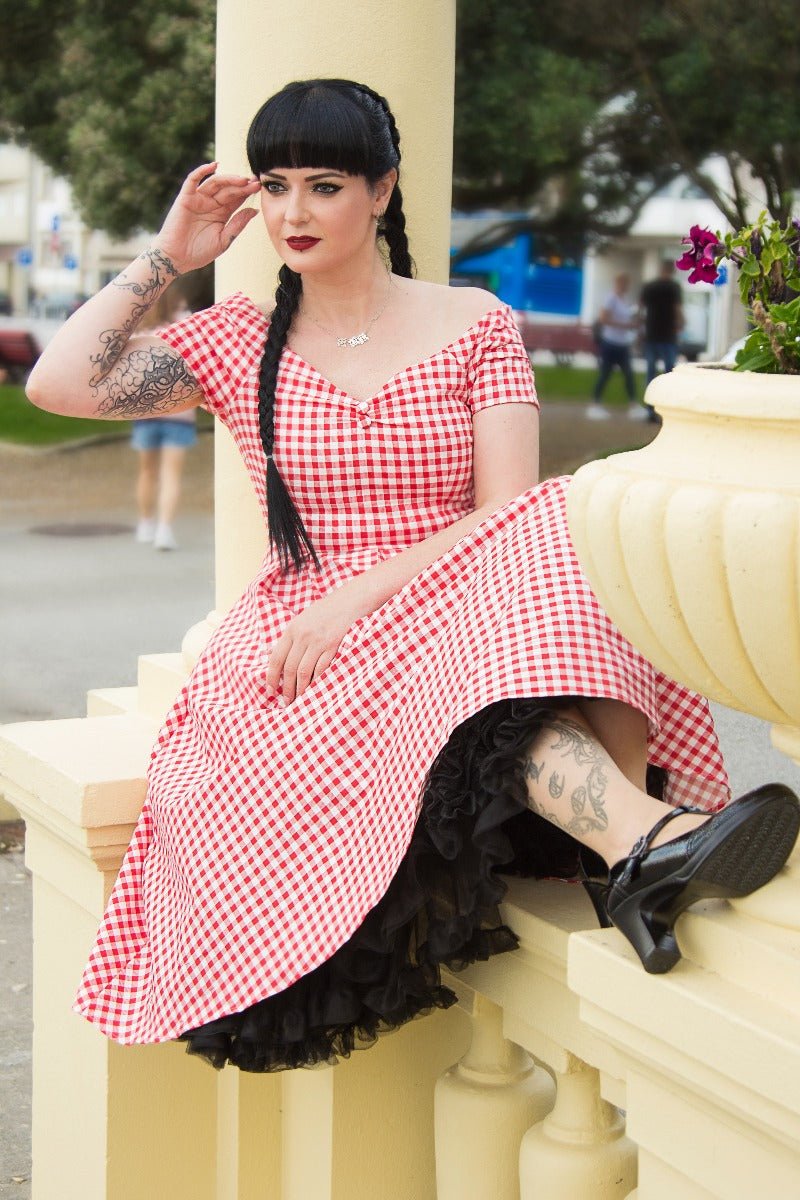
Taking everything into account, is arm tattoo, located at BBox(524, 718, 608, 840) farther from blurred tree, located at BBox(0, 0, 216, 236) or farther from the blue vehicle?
the blue vehicle

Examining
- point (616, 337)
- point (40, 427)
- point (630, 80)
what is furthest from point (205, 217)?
point (616, 337)

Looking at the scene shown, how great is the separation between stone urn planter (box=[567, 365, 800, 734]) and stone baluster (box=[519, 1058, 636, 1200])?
2.15 feet

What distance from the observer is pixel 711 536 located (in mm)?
1382

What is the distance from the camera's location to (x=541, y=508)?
2.06 metres

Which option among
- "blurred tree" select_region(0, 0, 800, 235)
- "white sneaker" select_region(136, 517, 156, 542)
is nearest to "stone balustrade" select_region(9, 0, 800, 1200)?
"white sneaker" select_region(136, 517, 156, 542)

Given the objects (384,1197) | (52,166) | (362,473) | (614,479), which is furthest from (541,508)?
(52,166)

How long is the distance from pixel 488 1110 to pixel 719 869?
2.30ft

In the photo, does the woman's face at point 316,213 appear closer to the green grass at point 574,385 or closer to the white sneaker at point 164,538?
the white sneaker at point 164,538

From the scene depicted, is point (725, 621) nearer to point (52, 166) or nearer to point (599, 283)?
point (52, 166)

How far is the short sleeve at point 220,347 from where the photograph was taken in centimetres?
247

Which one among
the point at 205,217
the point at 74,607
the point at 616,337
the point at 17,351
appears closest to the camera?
the point at 205,217

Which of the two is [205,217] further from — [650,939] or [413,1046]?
[650,939]

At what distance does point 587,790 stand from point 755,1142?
17.8 inches

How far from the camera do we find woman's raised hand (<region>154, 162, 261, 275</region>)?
2535 mm
